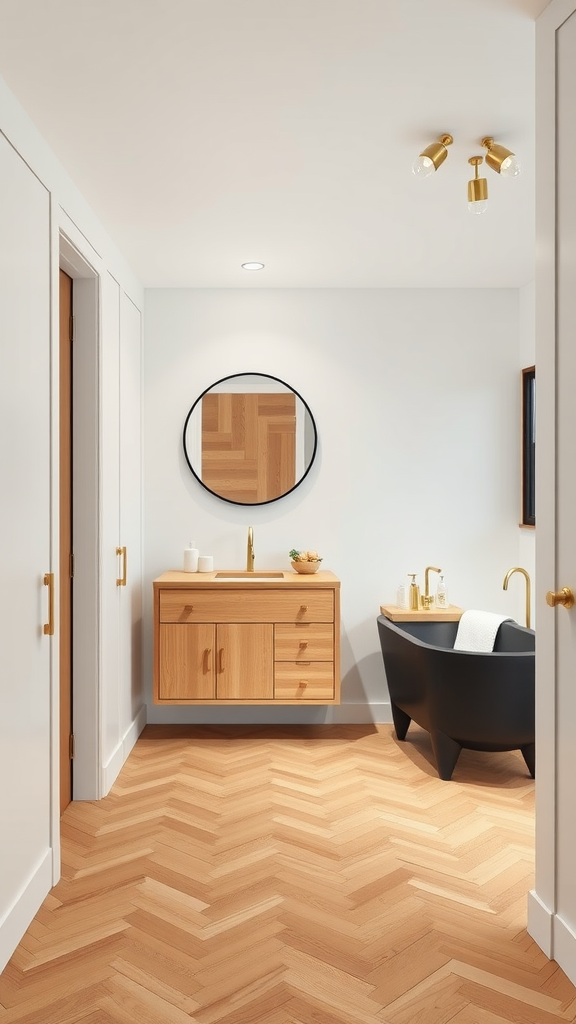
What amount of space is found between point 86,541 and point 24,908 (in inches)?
58.5

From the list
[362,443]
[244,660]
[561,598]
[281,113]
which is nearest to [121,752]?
[244,660]

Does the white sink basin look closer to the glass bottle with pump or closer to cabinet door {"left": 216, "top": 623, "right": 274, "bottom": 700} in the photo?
cabinet door {"left": 216, "top": 623, "right": 274, "bottom": 700}

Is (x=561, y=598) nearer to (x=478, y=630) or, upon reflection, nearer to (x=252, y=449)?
(x=478, y=630)

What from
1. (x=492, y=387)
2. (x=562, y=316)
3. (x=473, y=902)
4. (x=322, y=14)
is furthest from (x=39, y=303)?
(x=492, y=387)

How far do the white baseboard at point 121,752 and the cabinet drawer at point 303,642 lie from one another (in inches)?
34.1

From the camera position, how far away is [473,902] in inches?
98.9

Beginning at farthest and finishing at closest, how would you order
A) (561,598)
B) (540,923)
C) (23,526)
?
(23,526) < (540,923) < (561,598)

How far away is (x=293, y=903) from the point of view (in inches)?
98.1

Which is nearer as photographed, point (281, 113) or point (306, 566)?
point (281, 113)

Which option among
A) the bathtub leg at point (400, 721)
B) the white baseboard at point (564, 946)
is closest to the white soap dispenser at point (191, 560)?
the bathtub leg at point (400, 721)

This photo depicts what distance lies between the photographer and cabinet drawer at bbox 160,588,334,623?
414 cm

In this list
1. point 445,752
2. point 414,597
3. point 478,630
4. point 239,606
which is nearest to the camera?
point 445,752

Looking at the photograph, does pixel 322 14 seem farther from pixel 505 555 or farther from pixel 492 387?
pixel 505 555

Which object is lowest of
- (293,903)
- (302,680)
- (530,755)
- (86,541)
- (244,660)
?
(293,903)
